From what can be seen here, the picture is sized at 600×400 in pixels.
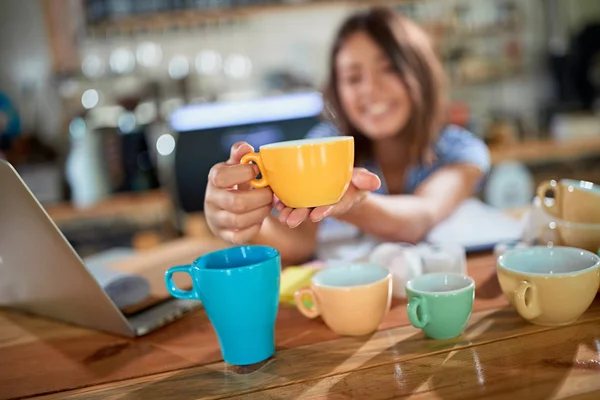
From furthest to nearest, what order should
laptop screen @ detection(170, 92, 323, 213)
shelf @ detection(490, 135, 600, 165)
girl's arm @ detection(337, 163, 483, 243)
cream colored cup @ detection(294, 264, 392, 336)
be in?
shelf @ detection(490, 135, 600, 165) < laptop screen @ detection(170, 92, 323, 213) < girl's arm @ detection(337, 163, 483, 243) < cream colored cup @ detection(294, 264, 392, 336)

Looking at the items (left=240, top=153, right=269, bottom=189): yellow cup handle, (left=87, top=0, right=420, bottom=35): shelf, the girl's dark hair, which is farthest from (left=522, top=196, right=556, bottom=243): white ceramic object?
(left=87, top=0, right=420, bottom=35): shelf

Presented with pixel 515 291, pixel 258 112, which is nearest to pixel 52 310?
pixel 515 291

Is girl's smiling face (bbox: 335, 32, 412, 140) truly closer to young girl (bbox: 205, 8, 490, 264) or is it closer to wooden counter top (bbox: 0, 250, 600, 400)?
young girl (bbox: 205, 8, 490, 264)

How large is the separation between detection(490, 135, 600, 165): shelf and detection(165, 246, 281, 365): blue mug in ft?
8.25

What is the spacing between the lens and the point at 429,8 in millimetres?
3352

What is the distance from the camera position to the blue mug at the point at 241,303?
66 cm

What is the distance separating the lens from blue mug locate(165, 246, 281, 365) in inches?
25.9

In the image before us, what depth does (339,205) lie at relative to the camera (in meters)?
0.83

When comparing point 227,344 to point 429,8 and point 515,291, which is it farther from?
point 429,8

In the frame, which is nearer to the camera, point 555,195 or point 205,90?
point 555,195

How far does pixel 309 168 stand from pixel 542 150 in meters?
2.66

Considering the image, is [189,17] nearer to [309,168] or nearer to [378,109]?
[378,109]

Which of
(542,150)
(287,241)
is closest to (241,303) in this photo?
(287,241)

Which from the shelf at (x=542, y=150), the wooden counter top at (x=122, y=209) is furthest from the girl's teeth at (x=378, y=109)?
the shelf at (x=542, y=150)
